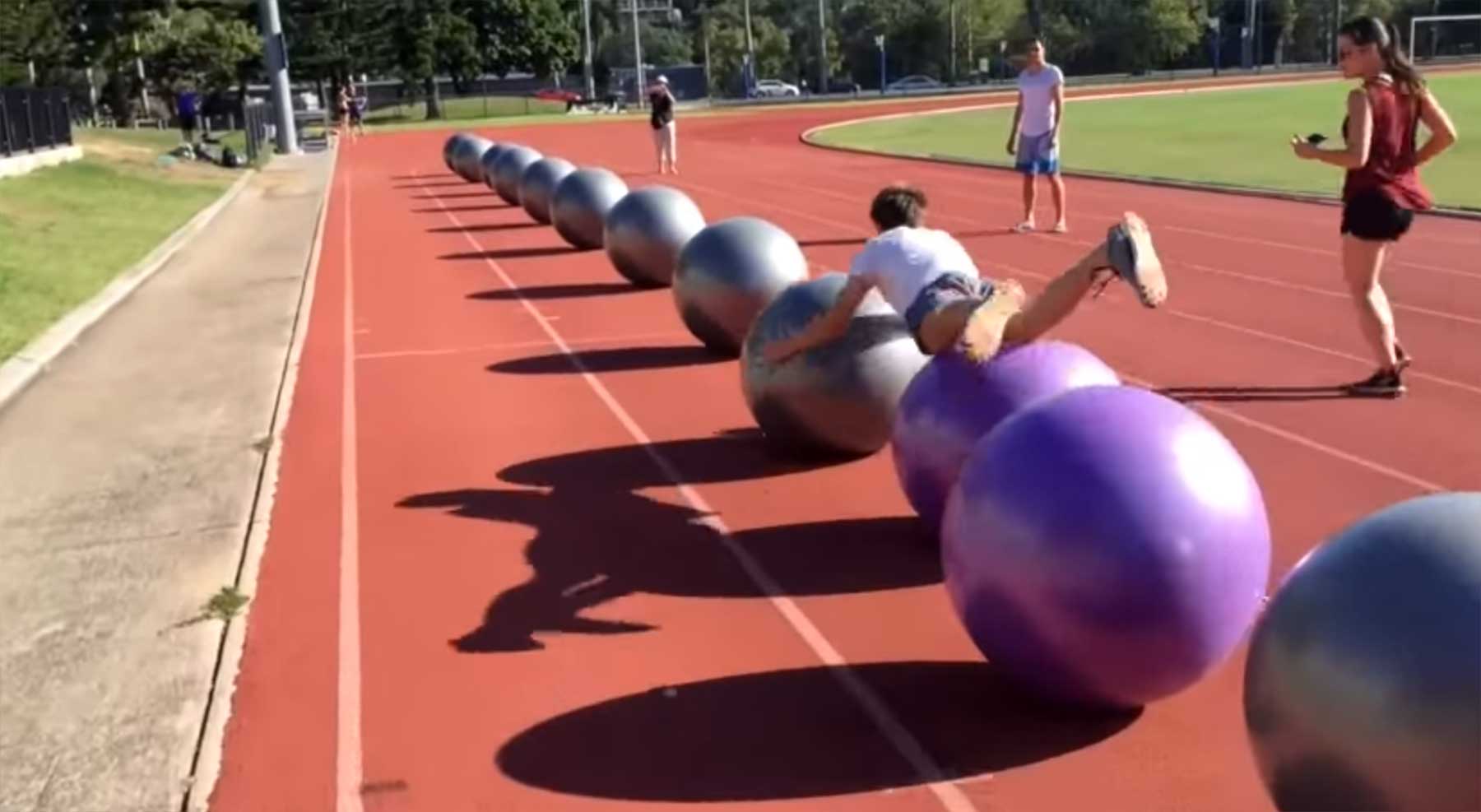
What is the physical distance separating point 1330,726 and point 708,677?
2.58m

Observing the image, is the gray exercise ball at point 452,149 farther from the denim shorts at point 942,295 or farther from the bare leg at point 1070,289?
the bare leg at point 1070,289

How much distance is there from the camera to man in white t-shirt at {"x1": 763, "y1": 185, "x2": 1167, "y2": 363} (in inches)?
253

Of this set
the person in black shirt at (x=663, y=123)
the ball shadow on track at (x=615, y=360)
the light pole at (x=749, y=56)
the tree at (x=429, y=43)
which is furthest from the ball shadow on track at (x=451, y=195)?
the light pole at (x=749, y=56)

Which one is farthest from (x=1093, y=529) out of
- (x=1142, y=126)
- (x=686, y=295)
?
(x=1142, y=126)

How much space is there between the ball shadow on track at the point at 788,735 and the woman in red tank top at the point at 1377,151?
14.7 feet

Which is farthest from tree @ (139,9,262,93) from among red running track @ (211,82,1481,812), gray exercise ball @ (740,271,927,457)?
gray exercise ball @ (740,271,927,457)

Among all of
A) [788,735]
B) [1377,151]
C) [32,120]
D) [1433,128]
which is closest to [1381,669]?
[788,735]

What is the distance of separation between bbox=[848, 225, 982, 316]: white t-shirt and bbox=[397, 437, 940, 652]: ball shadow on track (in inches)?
42.6

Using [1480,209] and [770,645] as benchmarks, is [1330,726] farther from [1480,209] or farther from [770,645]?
[1480,209]

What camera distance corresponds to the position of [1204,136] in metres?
35.2

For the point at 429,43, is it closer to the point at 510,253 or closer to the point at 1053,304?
the point at 510,253

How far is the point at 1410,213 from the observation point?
9422mm

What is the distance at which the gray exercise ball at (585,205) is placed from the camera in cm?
1906

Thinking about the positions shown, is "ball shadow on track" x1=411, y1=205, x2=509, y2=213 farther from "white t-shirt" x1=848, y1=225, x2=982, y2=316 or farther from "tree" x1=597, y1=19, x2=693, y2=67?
"tree" x1=597, y1=19, x2=693, y2=67
